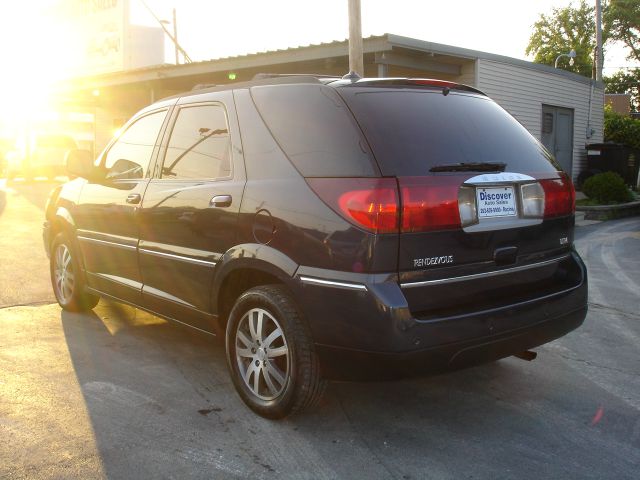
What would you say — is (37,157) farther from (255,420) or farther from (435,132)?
(435,132)

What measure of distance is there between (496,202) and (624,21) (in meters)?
55.5

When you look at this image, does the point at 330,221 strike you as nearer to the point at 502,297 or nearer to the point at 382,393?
the point at 502,297

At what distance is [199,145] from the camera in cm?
419

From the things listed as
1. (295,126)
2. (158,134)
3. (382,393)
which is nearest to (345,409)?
(382,393)

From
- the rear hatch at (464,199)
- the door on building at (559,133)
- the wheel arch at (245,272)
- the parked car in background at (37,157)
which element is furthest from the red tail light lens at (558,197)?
the parked car in background at (37,157)

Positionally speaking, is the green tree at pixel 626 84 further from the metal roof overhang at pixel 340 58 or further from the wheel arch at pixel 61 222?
the wheel arch at pixel 61 222

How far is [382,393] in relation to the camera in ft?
13.1

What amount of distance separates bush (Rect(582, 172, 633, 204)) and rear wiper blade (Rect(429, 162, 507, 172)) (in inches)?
542

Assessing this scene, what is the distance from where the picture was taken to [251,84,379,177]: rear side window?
10.4 ft

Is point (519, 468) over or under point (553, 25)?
under

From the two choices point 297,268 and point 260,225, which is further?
point 260,225

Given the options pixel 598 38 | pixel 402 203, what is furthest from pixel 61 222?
pixel 598 38

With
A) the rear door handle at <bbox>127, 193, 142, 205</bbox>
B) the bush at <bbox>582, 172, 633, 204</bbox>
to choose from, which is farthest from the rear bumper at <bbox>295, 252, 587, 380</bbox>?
the bush at <bbox>582, 172, 633, 204</bbox>

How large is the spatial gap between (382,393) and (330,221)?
1.36 metres
